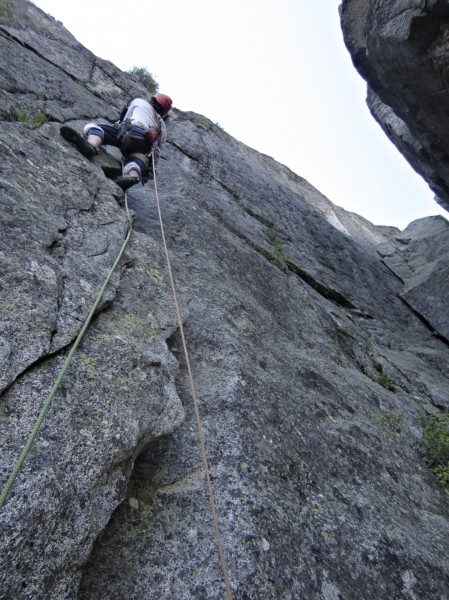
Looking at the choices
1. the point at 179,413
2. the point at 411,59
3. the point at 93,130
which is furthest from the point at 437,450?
the point at 411,59

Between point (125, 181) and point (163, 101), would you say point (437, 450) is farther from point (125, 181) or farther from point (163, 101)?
point (163, 101)

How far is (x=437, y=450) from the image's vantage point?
5250mm

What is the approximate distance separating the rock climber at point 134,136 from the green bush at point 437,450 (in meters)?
5.51

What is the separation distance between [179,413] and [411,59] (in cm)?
853

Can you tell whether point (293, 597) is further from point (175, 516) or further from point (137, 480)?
point (137, 480)

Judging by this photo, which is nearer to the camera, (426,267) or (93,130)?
(93,130)

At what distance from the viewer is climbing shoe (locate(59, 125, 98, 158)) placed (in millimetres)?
6134

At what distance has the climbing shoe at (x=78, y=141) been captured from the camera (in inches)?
241

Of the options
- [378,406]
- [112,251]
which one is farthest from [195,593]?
[378,406]

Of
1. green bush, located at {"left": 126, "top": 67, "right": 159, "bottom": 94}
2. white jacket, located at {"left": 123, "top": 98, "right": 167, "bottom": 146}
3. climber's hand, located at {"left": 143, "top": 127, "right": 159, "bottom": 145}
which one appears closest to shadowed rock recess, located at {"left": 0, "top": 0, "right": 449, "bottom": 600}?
climber's hand, located at {"left": 143, "top": 127, "right": 159, "bottom": 145}

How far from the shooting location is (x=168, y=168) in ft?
29.7

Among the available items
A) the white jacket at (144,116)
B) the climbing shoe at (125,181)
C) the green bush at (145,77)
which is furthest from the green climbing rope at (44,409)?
the green bush at (145,77)

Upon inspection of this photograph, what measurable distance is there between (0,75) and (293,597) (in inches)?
307

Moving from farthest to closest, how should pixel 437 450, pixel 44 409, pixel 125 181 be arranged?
pixel 125 181
pixel 437 450
pixel 44 409
